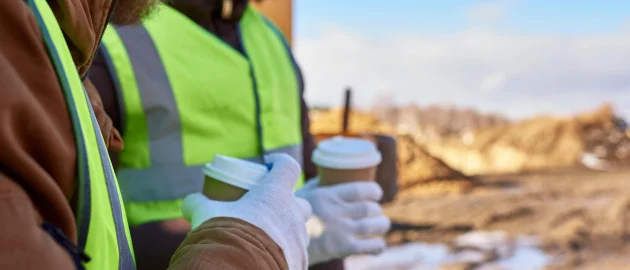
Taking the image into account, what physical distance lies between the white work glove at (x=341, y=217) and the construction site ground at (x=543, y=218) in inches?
89.1

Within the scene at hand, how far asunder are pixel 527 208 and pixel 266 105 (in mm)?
3393

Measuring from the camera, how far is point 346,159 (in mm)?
1192

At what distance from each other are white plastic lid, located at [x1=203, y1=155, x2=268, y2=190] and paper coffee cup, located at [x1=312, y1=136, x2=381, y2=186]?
0.33 m

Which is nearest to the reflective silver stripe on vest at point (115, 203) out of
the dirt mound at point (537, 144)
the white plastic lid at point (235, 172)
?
the white plastic lid at point (235, 172)

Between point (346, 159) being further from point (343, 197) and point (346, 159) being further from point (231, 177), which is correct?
point (231, 177)

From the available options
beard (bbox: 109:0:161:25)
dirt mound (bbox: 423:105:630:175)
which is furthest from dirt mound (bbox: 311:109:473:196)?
beard (bbox: 109:0:161:25)

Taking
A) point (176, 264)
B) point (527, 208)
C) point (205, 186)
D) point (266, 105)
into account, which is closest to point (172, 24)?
point (266, 105)

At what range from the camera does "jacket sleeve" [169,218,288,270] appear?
62 cm

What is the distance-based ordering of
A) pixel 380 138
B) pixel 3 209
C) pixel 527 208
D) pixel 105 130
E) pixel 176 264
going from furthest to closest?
pixel 527 208 → pixel 380 138 → pixel 105 130 → pixel 176 264 → pixel 3 209

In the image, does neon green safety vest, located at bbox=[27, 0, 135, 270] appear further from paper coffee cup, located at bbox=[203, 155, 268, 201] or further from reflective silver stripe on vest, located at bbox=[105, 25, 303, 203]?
reflective silver stripe on vest, located at bbox=[105, 25, 303, 203]

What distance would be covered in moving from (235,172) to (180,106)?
16.5 inches

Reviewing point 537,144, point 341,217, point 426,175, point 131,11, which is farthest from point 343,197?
point 537,144

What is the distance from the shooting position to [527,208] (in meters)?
4.41

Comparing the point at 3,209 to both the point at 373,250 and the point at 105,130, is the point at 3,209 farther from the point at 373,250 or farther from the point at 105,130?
the point at 373,250
